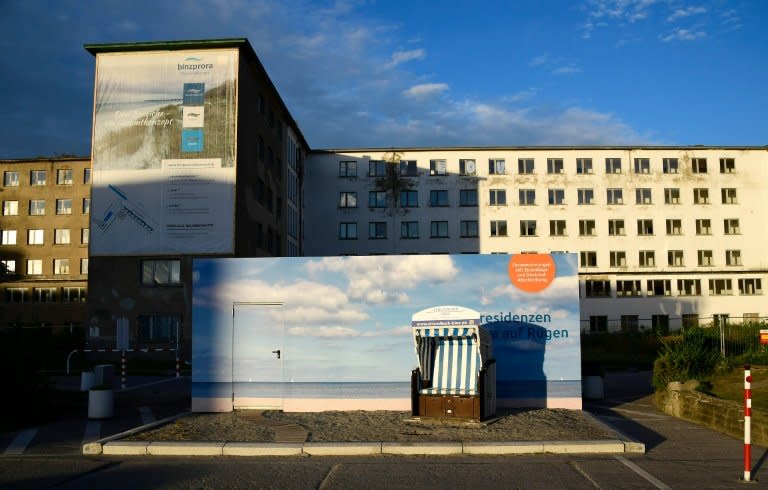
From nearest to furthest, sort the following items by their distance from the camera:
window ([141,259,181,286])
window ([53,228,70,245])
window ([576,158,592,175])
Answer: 1. window ([141,259,181,286])
2. window ([53,228,70,245])
3. window ([576,158,592,175])

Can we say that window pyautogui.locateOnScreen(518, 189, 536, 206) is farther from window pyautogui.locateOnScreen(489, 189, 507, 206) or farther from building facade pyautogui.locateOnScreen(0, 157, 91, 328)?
building facade pyautogui.locateOnScreen(0, 157, 91, 328)

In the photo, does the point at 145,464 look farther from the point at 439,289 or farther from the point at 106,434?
the point at 439,289

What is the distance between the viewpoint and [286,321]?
55.2 feet

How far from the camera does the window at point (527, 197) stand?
223 ft

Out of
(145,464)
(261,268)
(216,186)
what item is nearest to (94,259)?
(216,186)

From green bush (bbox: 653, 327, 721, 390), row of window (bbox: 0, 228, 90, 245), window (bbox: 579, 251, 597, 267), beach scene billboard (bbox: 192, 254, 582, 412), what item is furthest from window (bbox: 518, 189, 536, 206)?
beach scene billboard (bbox: 192, 254, 582, 412)

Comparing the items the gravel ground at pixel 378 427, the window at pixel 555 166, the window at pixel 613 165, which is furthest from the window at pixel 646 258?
the gravel ground at pixel 378 427

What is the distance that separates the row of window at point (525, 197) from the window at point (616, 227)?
1727mm

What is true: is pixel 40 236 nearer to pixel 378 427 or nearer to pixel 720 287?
pixel 378 427

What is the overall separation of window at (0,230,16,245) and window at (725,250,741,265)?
6796 cm

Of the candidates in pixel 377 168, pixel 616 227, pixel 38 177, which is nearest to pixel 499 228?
pixel 616 227

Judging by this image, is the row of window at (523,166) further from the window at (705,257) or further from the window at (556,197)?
the window at (705,257)

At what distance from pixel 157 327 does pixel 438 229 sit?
32.2 metres

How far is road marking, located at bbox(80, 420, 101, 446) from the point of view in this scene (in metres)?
13.6
